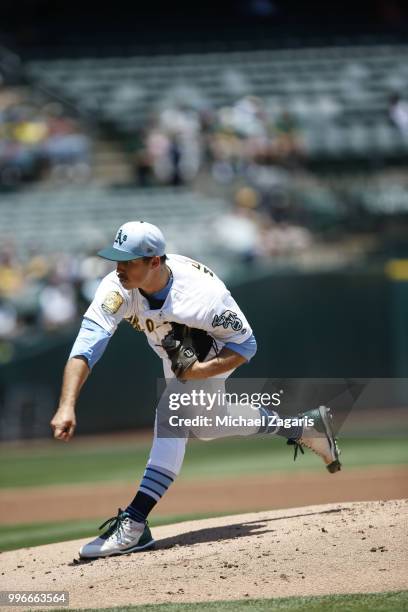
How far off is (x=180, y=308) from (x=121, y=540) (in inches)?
47.9

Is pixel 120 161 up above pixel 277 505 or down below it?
above

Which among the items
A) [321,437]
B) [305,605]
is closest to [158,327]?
[321,437]

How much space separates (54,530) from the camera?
7.69 metres

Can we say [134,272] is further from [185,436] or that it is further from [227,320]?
[185,436]

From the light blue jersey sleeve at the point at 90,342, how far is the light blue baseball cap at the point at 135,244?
36 centimetres

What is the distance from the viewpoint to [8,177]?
56.6 ft

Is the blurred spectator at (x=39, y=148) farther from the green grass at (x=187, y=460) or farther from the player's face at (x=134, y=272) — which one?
the player's face at (x=134, y=272)

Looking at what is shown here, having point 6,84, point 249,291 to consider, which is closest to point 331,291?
point 249,291

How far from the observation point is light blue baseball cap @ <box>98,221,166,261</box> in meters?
4.99

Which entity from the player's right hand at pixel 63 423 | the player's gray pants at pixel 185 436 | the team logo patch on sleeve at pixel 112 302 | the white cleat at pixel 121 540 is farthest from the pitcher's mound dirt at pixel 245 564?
the team logo patch on sleeve at pixel 112 302

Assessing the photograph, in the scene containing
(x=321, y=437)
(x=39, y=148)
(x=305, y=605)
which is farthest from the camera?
(x=39, y=148)

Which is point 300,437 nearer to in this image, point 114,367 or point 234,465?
point 234,465

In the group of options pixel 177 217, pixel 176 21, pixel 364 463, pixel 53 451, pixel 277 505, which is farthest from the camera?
pixel 176 21

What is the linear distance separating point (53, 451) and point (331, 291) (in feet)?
14.0
